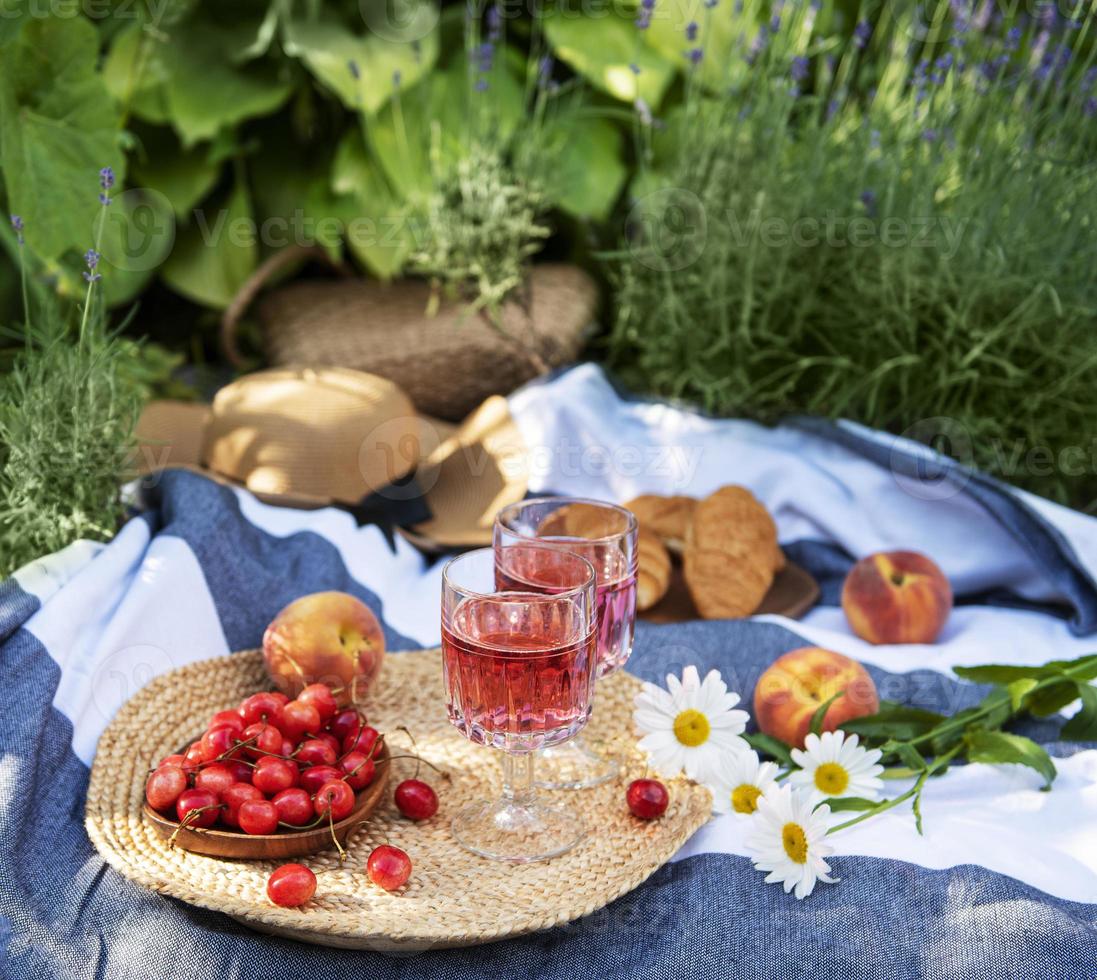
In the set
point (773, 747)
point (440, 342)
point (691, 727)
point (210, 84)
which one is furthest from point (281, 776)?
point (210, 84)

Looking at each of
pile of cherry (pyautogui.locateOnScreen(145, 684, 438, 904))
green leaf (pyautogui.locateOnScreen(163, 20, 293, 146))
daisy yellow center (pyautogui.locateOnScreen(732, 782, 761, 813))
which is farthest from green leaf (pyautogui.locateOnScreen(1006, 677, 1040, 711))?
green leaf (pyautogui.locateOnScreen(163, 20, 293, 146))

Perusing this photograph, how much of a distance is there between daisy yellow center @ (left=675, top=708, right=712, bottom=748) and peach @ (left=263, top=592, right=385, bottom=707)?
33 centimetres

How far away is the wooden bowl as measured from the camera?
902 mm

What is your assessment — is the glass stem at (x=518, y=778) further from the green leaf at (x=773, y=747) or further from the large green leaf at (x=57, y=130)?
the large green leaf at (x=57, y=130)

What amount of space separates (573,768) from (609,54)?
160 centimetres

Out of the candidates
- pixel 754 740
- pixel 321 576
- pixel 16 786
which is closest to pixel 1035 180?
pixel 754 740

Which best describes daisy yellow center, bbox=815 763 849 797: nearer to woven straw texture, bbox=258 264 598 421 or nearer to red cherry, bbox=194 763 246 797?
red cherry, bbox=194 763 246 797

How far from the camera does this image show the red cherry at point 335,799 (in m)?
0.92

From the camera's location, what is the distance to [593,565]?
1.00m

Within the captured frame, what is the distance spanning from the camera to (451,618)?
898mm

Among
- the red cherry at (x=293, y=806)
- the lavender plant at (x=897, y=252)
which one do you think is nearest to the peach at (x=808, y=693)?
the red cherry at (x=293, y=806)

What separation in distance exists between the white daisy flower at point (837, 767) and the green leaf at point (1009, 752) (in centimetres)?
13

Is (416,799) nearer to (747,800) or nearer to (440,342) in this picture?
(747,800)

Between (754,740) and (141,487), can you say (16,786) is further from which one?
(754,740)
